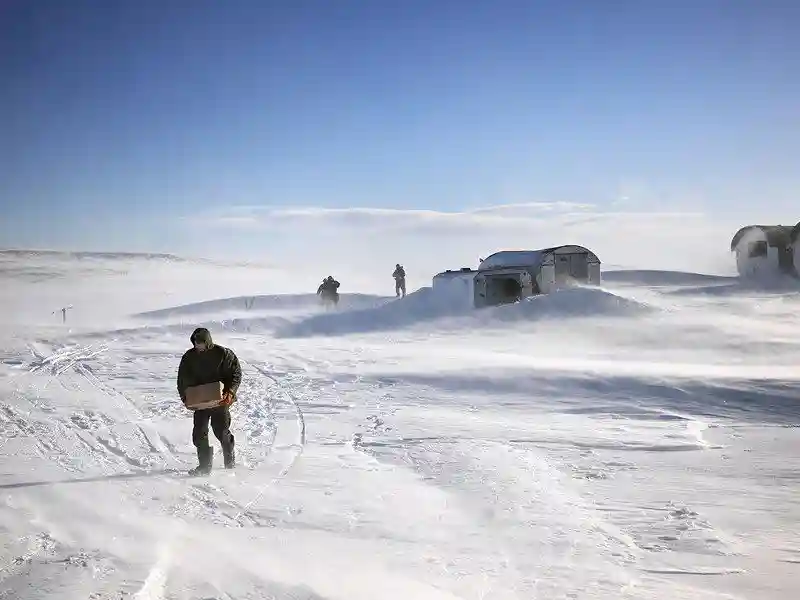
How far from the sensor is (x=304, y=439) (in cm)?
820

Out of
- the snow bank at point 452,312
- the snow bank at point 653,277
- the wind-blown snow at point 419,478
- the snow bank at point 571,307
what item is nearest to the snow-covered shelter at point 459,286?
the snow bank at point 452,312

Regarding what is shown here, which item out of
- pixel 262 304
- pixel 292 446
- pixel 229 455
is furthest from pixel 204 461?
pixel 262 304

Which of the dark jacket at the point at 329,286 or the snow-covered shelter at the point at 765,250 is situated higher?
the snow-covered shelter at the point at 765,250

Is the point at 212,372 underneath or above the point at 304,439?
above

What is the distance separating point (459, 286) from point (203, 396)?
23.1 meters

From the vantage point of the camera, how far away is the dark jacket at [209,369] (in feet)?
21.6

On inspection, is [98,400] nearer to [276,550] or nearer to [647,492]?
[276,550]

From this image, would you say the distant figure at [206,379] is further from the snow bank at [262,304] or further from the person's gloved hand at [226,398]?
the snow bank at [262,304]

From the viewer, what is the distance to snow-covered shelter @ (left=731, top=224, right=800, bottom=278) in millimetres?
36781

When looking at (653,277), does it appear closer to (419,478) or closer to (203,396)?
(419,478)

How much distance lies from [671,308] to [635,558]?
20.9 meters

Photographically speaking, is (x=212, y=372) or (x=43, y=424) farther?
(x=43, y=424)

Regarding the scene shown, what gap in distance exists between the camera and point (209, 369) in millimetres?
6594

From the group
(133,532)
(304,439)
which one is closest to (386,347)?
(304,439)
